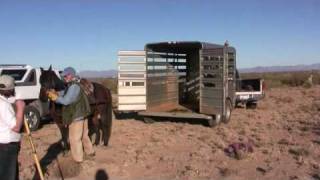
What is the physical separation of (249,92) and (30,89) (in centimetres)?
982

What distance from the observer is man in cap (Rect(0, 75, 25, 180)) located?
243 inches

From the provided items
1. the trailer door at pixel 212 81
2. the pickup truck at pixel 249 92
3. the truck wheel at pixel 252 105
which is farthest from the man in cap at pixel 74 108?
the truck wheel at pixel 252 105

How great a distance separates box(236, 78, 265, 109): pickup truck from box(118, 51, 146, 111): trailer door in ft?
20.2

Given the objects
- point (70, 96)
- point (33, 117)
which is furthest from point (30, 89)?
point (70, 96)

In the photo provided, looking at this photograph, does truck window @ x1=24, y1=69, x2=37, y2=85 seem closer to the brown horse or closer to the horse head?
the brown horse

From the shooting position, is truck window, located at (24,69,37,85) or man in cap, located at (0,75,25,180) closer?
man in cap, located at (0,75,25,180)

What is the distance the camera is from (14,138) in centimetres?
625

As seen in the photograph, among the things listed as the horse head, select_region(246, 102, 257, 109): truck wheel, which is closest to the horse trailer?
the horse head

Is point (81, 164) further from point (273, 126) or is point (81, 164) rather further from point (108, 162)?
point (273, 126)

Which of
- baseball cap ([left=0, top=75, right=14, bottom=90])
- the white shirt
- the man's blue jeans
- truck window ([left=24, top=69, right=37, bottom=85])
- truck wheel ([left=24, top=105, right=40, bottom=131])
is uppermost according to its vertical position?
baseball cap ([left=0, top=75, right=14, bottom=90])

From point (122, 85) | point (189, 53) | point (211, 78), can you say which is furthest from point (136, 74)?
point (189, 53)

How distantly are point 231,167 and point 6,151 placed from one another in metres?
4.59

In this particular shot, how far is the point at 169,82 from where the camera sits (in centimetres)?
1772

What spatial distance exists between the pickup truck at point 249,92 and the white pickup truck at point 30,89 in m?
8.79
